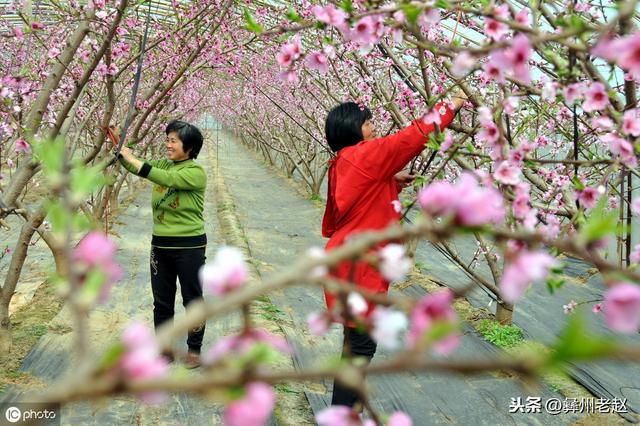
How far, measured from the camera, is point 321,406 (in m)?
3.19

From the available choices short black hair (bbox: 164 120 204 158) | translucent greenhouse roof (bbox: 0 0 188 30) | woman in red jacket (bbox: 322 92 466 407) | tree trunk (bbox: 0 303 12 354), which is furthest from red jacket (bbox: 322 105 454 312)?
tree trunk (bbox: 0 303 12 354)

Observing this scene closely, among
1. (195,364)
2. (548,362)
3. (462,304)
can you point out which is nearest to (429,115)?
(548,362)

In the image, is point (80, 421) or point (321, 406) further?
point (321, 406)

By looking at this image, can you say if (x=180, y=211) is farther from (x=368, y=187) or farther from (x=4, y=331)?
(x=4, y=331)

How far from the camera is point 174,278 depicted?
136 inches

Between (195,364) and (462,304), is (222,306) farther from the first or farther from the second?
(462,304)

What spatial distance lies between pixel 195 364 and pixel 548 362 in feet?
10.6

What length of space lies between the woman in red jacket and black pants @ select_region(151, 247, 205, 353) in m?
1.11

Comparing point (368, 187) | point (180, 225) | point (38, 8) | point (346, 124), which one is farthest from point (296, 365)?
point (38, 8)

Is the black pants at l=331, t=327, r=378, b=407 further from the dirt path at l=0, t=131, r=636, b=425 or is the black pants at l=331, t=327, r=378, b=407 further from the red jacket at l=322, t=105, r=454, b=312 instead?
the dirt path at l=0, t=131, r=636, b=425

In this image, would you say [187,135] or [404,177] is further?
[187,135]

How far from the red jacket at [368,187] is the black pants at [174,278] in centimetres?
115

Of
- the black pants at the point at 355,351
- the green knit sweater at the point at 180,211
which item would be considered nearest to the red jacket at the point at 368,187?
the black pants at the point at 355,351

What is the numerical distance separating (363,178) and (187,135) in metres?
1.40
